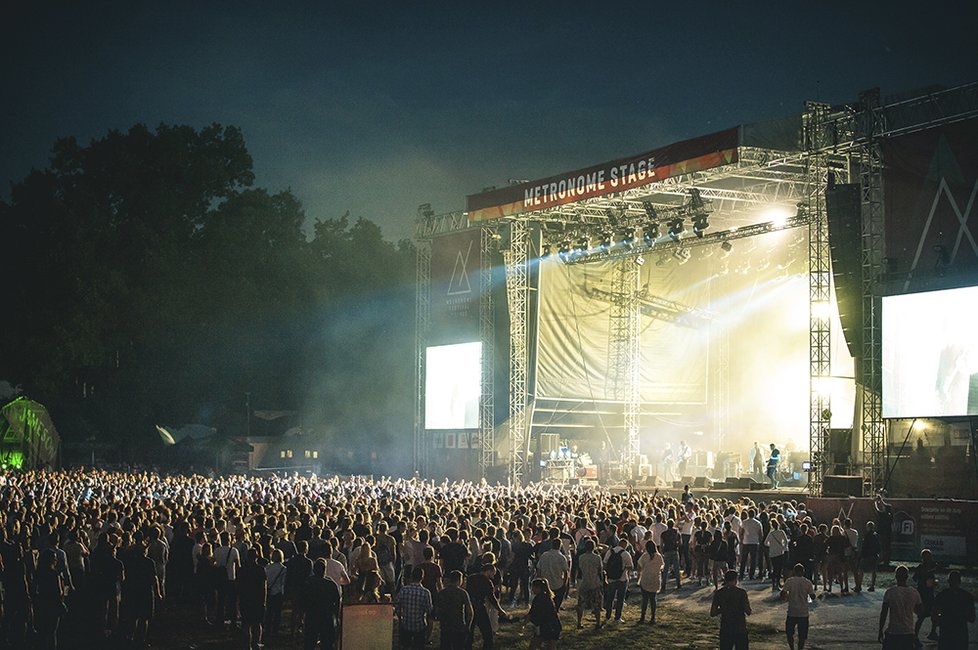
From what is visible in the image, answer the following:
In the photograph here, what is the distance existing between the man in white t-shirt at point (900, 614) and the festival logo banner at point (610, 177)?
18781 mm

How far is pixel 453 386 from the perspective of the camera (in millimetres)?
43906

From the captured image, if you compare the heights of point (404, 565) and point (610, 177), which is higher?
point (610, 177)

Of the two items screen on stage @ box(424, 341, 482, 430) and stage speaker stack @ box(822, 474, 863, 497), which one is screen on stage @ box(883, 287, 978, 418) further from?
screen on stage @ box(424, 341, 482, 430)

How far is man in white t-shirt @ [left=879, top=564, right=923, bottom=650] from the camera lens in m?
13.0

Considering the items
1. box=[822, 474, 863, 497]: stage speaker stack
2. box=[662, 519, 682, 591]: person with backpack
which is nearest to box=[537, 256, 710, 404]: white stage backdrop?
box=[822, 474, 863, 497]: stage speaker stack

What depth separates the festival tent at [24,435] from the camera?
47.4 metres

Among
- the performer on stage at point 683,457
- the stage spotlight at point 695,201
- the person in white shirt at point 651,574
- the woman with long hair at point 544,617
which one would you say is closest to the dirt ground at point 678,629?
the person in white shirt at point 651,574

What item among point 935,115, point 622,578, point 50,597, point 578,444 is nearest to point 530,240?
point 578,444

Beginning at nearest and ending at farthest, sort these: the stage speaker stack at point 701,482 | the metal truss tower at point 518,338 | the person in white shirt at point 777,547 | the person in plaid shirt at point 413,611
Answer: the person in plaid shirt at point 413,611, the person in white shirt at point 777,547, the stage speaker stack at point 701,482, the metal truss tower at point 518,338

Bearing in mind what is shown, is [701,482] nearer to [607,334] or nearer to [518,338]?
[518,338]

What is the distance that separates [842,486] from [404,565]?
13477 millimetres

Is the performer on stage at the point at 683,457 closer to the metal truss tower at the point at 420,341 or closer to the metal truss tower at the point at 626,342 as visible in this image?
the metal truss tower at the point at 626,342

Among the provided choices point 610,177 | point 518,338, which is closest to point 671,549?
point 610,177

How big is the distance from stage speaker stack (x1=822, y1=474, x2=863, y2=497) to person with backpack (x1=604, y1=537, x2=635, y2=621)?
412 inches
